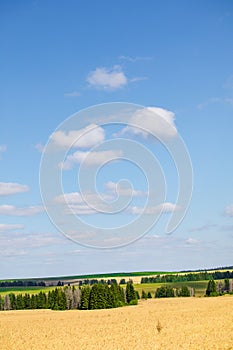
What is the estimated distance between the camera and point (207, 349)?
949 inches

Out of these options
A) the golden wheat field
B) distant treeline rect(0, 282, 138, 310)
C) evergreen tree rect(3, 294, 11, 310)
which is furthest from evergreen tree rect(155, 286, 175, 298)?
the golden wheat field

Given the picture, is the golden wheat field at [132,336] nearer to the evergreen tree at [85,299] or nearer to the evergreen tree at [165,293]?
the evergreen tree at [85,299]

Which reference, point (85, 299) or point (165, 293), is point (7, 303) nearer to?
point (85, 299)

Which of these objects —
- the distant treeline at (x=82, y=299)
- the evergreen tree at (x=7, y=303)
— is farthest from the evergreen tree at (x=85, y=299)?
the evergreen tree at (x=7, y=303)

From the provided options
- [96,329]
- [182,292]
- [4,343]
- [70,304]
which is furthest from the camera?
[182,292]

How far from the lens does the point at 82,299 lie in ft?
266

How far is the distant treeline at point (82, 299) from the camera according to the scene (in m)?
77.6

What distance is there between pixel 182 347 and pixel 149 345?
1.98 metres

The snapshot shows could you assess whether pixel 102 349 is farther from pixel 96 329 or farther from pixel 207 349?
pixel 96 329

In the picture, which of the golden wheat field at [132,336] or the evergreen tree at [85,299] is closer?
the golden wheat field at [132,336]

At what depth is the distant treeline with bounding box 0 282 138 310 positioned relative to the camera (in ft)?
254

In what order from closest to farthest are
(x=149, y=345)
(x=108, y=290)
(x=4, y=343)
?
1. (x=149, y=345)
2. (x=4, y=343)
3. (x=108, y=290)

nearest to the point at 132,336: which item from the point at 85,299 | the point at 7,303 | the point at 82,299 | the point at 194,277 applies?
the point at 85,299

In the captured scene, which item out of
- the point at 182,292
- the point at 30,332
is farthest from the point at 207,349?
the point at 182,292
